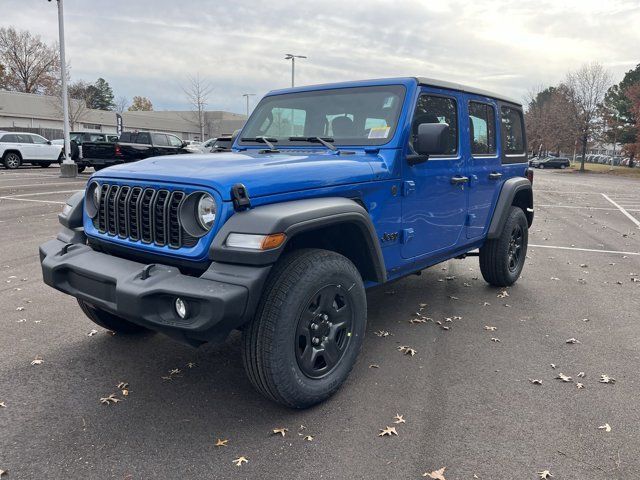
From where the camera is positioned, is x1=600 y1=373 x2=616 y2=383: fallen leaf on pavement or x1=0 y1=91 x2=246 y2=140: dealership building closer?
x1=600 y1=373 x2=616 y2=383: fallen leaf on pavement

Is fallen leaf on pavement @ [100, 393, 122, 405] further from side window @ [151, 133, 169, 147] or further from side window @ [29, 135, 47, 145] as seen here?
side window @ [29, 135, 47, 145]

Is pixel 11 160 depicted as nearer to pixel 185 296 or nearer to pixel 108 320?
pixel 108 320

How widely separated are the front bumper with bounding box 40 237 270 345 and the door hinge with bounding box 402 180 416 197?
1491 millimetres

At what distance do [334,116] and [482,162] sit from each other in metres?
1.69

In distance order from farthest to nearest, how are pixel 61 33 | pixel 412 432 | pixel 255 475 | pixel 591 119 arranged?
pixel 591 119 → pixel 61 33 → pixel 412 432 → pixel 255 475

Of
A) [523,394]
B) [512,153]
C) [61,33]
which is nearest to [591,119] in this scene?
[61,33]

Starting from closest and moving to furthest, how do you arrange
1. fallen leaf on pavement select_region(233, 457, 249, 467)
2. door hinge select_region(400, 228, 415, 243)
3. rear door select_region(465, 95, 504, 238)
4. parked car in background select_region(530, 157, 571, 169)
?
fallen leaf on pavement select_region(233, 457, 249, 467)
door hinge select_region(400, 228, 415, 243)
rear door select_region(465, 95, 504, 238)
parked car in background select_region(530, 157, 571, 169)

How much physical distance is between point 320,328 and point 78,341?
223cm

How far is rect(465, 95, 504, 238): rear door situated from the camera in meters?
4.74

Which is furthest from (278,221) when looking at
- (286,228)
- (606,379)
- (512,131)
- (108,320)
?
(512,131)

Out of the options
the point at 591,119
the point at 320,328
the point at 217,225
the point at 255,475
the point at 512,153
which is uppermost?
the point at 591,119

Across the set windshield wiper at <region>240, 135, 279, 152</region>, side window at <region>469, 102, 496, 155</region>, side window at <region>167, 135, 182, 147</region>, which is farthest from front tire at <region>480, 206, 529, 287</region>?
side window at <region>167, 135, 182, 147</region>

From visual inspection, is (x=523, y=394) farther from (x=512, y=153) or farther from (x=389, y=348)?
(x=512, y=153)

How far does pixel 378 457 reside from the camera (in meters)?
2.63
